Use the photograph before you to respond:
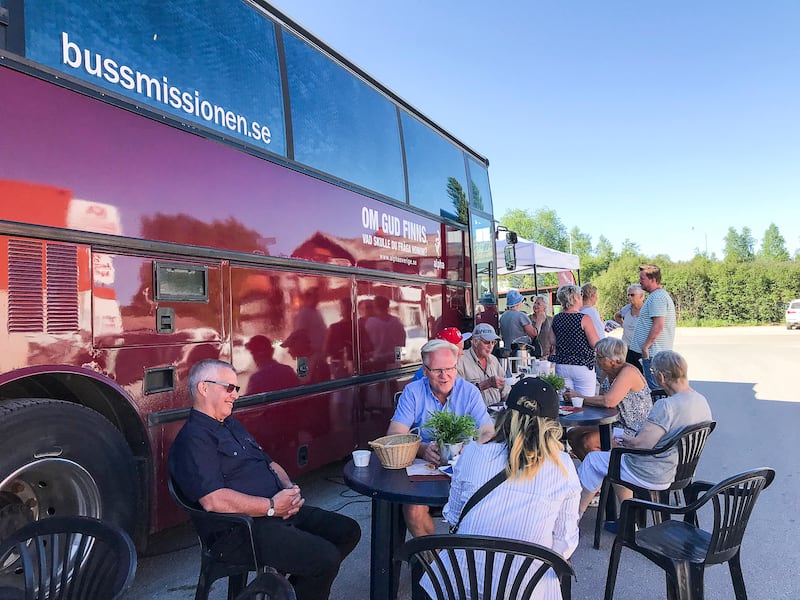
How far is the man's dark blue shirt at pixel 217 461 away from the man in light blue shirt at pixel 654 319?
453cm

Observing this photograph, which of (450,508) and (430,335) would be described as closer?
(450,508)

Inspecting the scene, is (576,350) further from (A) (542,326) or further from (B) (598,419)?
(A) (542,326)

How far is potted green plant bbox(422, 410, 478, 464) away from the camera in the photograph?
2.94 metres

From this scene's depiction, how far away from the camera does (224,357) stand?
143 inches

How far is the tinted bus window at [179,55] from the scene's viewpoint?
9.28 feet

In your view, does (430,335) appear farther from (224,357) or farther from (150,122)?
(150,122)

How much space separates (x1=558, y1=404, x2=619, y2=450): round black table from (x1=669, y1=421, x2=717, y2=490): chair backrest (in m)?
0.65

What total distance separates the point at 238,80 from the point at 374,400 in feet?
9.54

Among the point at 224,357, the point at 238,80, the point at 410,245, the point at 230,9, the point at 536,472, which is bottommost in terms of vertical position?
the point at 536,472

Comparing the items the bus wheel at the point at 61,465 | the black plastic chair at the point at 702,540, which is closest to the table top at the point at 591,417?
the black plastic chair at the point at 702,540

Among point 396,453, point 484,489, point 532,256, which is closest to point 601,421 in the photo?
point 396,453

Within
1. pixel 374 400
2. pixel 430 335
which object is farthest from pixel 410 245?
pixel 374 400

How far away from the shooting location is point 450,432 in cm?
294

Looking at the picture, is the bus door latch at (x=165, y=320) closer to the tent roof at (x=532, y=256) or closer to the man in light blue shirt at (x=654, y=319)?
the man in light blue shirt at (x=654, y=319)
